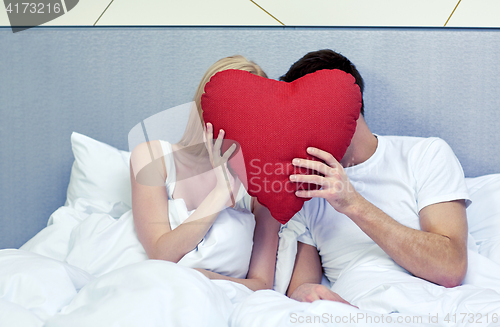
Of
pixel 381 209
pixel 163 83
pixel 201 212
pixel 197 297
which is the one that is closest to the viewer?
pixel 197 297

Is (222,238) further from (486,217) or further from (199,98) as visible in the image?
(486,217)

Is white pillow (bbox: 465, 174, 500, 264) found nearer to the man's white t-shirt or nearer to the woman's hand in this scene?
the man's white t-shirt

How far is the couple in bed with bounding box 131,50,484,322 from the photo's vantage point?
0.89m

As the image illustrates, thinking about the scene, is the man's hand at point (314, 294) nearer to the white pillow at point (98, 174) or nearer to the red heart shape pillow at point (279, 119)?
the red heart shape pillow at point (279, 119)

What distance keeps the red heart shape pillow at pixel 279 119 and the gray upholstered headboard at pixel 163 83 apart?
1.70 ft

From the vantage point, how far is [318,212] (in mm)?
1122

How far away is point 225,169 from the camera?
3.11ft

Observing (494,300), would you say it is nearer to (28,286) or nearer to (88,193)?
(28,286)

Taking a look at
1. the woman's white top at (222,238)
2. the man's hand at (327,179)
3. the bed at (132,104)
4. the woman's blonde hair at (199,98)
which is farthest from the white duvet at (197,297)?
the woman's blonde hair at (199,98)


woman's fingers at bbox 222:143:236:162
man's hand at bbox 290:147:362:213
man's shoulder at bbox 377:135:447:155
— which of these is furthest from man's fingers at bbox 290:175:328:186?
man's shoulder at bbox 377:135:447:155

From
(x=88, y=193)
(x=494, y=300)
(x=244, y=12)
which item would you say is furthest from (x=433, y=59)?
(x=88, y=193)

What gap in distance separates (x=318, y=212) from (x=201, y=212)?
39 centimetres

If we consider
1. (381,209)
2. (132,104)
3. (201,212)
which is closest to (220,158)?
(201,212)

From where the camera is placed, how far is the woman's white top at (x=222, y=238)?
0.94m
